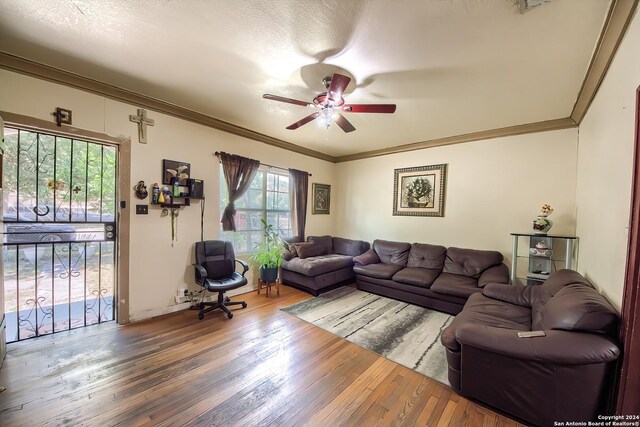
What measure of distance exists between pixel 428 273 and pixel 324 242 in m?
2.04

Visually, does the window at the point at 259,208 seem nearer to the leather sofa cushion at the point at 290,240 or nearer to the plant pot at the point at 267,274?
the leather sofa cushion at the point at 290,240

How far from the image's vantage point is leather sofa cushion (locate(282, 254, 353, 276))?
12.6ft

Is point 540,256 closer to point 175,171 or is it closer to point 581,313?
point 581,313

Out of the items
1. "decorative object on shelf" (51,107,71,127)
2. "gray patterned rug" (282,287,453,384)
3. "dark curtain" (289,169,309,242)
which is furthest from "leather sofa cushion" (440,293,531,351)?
"decorative object on shelf" (51,107,71,127)

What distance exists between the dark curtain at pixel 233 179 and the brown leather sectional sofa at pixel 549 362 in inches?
124

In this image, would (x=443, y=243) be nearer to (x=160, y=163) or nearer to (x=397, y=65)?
(x=397, y=65)

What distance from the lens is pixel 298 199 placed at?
478 centimetres

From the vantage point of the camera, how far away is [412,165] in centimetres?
449

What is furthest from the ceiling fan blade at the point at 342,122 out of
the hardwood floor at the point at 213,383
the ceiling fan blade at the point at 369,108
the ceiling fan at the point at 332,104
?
the hardwood floor at the point at 213,383

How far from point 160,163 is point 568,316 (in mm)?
4122

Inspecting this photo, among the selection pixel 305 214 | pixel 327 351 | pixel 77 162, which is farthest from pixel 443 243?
pixel 77 162

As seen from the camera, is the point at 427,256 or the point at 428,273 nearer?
the point at 428,273

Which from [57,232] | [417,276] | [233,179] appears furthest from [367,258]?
[57,232]

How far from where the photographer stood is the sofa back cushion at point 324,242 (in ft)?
15.9
